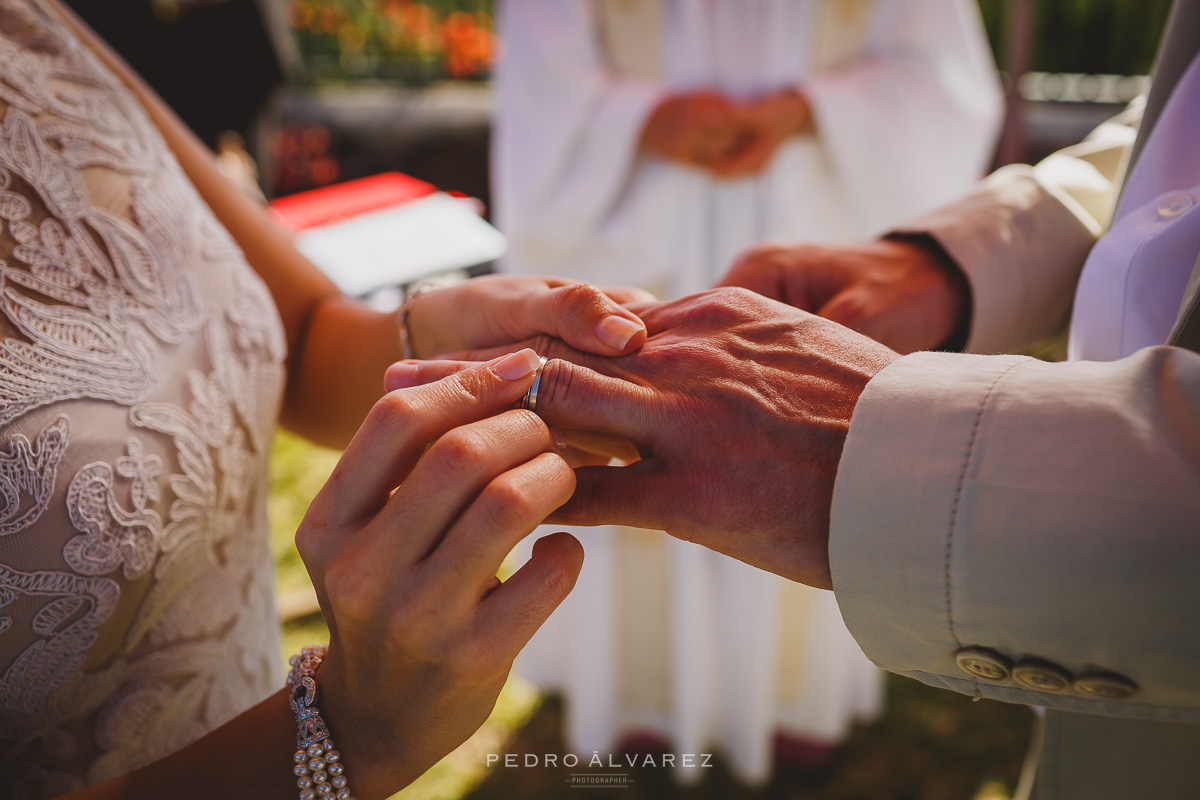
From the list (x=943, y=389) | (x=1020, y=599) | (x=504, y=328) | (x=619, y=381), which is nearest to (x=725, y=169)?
(x=504, y=328)

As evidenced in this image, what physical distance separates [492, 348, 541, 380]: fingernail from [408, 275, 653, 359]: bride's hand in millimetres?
152

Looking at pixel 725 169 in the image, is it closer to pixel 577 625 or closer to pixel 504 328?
pixel 504 328

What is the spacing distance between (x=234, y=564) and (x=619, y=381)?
0.56m

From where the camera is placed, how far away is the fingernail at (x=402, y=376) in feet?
2.71

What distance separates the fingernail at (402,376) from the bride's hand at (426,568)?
144 millimetres

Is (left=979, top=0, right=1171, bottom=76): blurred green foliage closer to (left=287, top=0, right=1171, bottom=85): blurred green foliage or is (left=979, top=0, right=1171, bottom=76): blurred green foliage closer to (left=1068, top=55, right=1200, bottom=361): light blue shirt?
(left=287, top=0, right=1171, bottom=85): blurred green foliage

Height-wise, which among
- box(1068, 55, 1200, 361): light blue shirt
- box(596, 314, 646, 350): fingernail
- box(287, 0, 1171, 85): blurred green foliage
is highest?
box(287, 0, 1171, 85): blurred green foliage

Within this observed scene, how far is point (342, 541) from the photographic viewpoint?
2.03 feet

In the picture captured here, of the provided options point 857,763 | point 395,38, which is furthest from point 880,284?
point 395,38

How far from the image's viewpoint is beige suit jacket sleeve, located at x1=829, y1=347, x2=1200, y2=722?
0.52 meters

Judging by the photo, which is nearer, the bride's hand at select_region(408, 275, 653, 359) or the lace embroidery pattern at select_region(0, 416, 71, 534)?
the lace embroidery pattern at select_region(0, 416, 71, 534)

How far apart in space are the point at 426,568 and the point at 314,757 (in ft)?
0.78

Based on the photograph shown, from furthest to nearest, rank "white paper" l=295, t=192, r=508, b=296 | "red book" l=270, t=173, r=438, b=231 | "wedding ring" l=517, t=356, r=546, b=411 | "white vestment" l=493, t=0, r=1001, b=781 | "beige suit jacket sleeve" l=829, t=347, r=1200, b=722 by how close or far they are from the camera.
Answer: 1. "red book" l=270, t=173, r=438, b=231
2. "white paper" l=295, t=192, r=508, b=296
3. "white vestment" l=493, t=0, r=1001, b=781
4. "wedding ring" l=517, t=356, r=546, b=411
5. "beige suit jacket sleeve" l=829, t=347, r=1200, b=722

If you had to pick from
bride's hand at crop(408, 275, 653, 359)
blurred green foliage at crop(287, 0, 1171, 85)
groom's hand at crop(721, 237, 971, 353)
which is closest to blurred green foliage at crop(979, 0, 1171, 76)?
blurred green foliage at crop(287, 0, 1171, 85)
